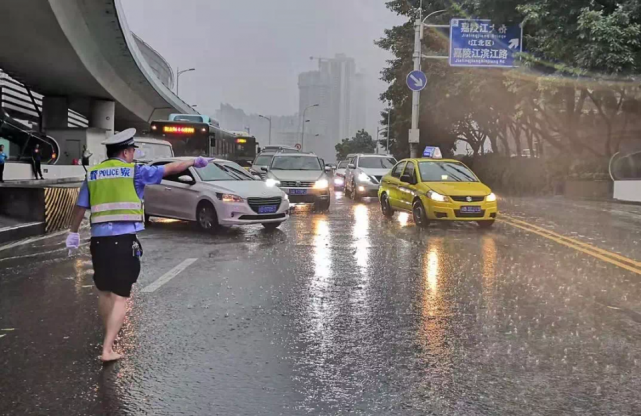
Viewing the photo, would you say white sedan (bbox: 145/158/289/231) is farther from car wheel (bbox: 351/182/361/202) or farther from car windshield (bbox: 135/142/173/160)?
car wheel (bbox: 351/182/361/202)

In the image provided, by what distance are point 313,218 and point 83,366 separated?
1118cm

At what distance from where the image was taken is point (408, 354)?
16.3 ft

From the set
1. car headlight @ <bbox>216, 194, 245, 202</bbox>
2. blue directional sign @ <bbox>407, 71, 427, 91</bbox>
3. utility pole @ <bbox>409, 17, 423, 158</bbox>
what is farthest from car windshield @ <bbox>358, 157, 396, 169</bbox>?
car headlight @ <bbox>216, 194, 245, 202</bbox>

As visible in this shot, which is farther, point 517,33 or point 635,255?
point 517,33

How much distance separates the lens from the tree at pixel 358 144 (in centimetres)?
12412

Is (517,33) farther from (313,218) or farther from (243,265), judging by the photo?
(243,265)

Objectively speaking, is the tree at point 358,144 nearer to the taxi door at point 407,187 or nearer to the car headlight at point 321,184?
the car headlight at point 321,184

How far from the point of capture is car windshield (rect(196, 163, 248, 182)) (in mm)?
13033

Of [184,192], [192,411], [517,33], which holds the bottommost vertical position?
[192,411]

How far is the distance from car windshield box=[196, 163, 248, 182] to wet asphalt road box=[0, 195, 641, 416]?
287 centimetres

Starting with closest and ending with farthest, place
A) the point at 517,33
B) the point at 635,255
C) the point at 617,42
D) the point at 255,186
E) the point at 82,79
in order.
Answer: the point at 635,255 < the point at 255,186 < the point at 617,42 < the point at 517,33 < the point at 82,79

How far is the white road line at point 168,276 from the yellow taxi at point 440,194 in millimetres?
5716

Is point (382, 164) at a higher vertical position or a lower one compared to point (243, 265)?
higher

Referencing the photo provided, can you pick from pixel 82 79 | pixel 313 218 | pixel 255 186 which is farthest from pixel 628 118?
pixel 82 79
